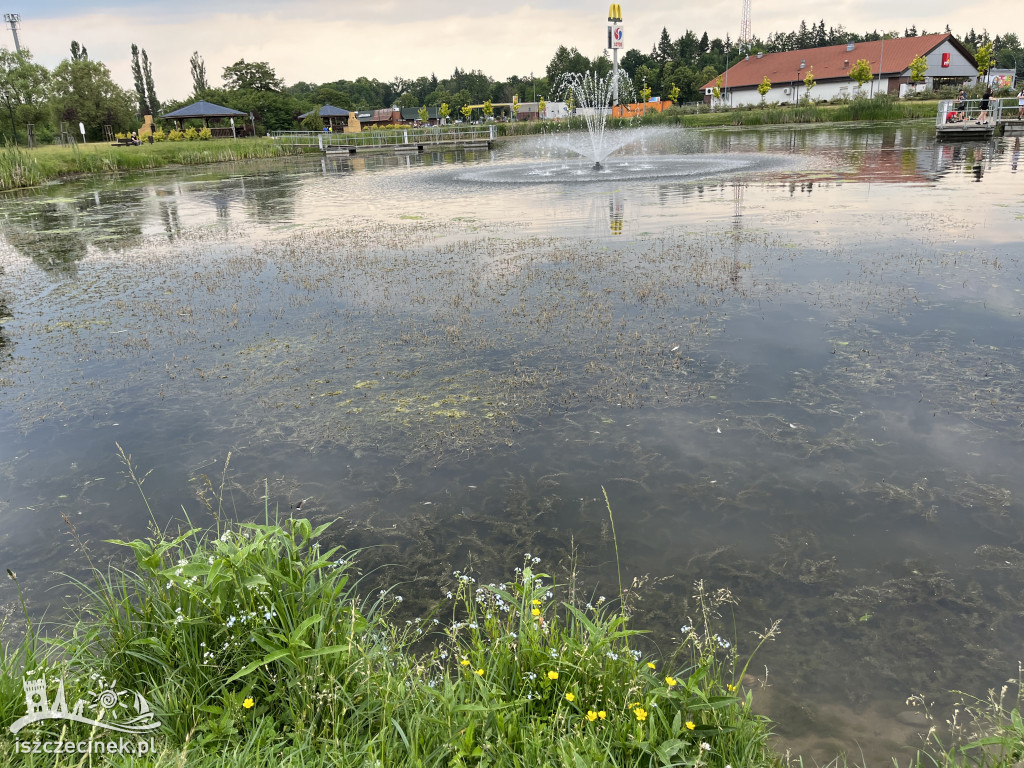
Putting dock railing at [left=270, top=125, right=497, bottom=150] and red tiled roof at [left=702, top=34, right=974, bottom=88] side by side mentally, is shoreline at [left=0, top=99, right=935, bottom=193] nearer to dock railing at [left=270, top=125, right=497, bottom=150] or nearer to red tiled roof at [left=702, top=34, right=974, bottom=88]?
dock railing at [left=270, top=125, right=497, bottom=150]

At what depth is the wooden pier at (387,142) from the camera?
4791 centimetres

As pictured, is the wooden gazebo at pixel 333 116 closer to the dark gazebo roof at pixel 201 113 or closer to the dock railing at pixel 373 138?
the dock railing at pixel 373 138

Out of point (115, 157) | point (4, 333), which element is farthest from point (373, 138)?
point (4, 333)

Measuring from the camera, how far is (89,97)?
60812 mm

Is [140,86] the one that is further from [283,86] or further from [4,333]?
[4,333]

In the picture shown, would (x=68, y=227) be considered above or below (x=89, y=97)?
below

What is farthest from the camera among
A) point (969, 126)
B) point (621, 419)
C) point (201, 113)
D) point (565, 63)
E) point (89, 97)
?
point (565, 63)

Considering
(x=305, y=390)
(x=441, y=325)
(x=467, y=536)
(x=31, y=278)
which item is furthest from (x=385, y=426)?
(x=31, y=278)

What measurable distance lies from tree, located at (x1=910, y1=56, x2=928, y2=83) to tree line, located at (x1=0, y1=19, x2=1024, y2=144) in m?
4.52

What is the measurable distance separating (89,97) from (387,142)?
29424 mm

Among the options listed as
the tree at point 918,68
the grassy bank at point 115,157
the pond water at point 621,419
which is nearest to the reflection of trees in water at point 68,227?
the pond water at point 621,419

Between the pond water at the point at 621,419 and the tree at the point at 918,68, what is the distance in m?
62.5

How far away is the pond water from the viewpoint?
138 inches

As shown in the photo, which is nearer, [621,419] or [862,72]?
[621,419]
